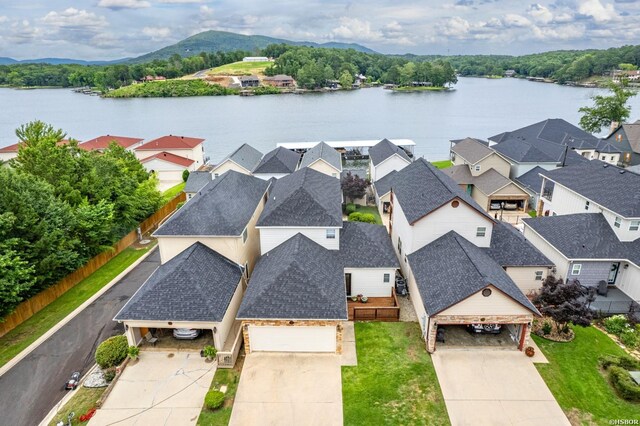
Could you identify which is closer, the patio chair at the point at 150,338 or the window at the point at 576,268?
the patio chair at the point at 150,338

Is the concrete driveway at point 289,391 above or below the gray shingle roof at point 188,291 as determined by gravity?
below

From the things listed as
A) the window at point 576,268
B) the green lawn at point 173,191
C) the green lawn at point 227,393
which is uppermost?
the window at point 576,268

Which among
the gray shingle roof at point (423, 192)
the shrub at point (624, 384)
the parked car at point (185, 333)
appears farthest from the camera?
the gray shingle roof at point (423, 192)

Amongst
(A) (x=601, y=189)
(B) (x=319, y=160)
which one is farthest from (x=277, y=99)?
(A) (x=601, y=189)

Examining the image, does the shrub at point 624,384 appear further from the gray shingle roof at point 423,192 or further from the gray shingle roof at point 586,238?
the gray shingle roof at point 423,192

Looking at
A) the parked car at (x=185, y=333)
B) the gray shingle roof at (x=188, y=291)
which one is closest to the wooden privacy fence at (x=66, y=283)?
the gray shingle roof at (x=188, y=291)

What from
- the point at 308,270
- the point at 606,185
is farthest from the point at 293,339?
the point at 606,185

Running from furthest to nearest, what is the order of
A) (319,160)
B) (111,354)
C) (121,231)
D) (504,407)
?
(319,160) < (121,231) < (111,354) < (504,407)

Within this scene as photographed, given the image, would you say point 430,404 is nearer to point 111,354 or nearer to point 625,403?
point 625,403
